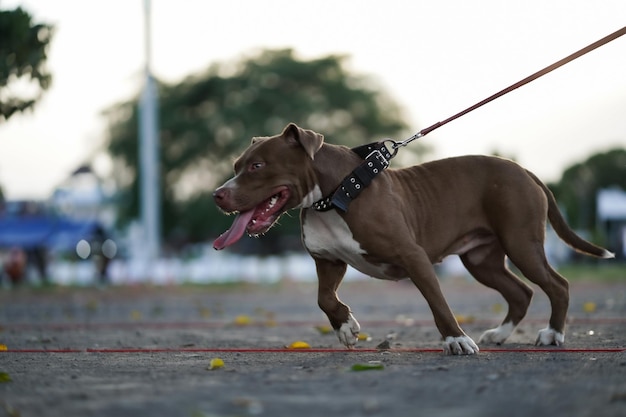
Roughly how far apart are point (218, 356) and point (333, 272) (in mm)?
1133

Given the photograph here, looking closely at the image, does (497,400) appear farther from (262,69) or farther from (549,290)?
(262,69)

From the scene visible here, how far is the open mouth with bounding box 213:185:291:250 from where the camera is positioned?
6.74m

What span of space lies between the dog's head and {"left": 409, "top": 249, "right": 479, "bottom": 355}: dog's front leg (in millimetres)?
976

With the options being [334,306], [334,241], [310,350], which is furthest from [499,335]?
[334,241]

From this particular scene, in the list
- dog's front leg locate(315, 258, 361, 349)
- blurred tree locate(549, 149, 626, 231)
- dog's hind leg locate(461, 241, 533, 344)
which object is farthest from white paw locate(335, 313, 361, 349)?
blurred tree locate(549, 149, 626, 231)

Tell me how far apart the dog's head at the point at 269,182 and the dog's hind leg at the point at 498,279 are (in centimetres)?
202

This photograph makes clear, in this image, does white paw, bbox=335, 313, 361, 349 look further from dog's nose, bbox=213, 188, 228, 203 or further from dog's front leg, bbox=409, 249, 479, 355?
dog's nose, bbox=213, 188, 228, 203

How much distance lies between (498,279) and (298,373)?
10.3ft

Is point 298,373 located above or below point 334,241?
below

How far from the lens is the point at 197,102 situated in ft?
167

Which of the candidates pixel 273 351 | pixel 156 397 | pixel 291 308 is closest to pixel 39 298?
pixel 291 308

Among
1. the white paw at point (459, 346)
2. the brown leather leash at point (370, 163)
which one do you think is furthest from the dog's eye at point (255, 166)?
the white paw at point (459, 346)

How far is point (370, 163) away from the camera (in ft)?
22.9

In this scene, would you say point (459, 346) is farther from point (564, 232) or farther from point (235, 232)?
point (564, 232)
